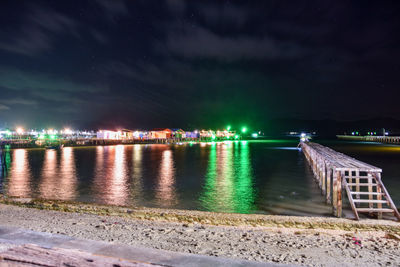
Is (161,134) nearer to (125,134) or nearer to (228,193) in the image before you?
(125,134)

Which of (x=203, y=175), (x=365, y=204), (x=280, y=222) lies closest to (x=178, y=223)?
(x=280, y=222)

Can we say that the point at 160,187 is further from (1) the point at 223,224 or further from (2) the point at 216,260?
(2) the point at 216,260

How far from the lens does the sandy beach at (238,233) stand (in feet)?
19.5

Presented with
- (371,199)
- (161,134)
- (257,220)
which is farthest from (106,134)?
(371,199)

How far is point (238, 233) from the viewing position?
765 centimetres

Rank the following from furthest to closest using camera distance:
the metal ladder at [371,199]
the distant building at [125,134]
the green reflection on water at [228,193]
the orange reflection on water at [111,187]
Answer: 1. the distant building at [125,134]
2. the orange reflection on water at [111,187]
3. the green reflection on water at [228,193]
4. the metal ladder at [371,199]

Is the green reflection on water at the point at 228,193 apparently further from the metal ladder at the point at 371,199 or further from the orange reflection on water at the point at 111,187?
the orange reflection on water at the point at 111,187

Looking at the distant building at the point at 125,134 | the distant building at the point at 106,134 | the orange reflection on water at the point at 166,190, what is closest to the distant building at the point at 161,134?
the distant building at the point at 125,134

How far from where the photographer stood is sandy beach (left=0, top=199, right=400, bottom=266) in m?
5.94

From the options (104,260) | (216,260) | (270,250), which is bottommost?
(270,250)

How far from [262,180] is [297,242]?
47.1 ft

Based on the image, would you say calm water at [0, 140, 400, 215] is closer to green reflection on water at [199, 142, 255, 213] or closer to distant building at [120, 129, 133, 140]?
green reflection on water at [199, 142, 255, 213]

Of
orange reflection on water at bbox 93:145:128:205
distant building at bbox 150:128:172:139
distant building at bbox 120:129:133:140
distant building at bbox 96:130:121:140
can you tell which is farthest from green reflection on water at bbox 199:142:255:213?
distant building at bbox 120:129:133:140

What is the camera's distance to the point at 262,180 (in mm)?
20969
